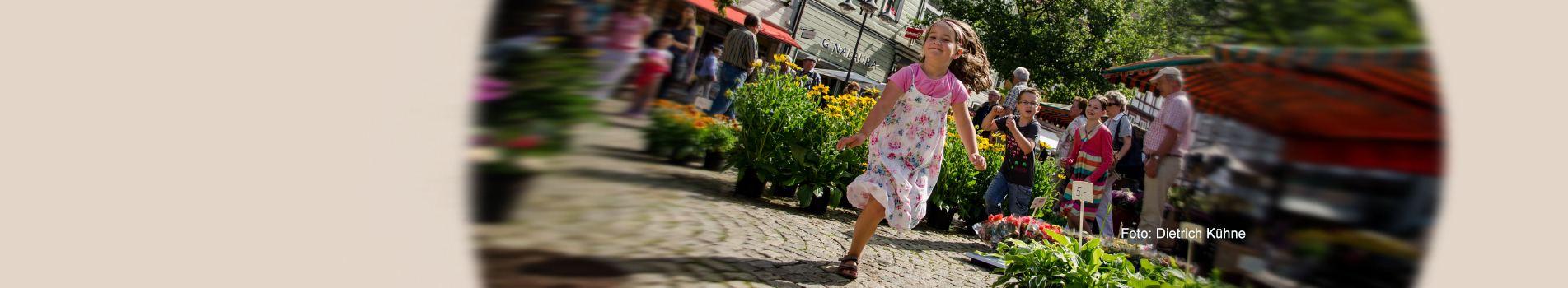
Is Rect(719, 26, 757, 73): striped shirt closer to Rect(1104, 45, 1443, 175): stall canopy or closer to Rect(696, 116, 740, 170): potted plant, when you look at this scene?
Rect(696, 116, 740, 170): potted plant

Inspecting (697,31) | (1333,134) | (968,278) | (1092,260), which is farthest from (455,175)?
(968,278)

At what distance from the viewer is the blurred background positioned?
1.80ft

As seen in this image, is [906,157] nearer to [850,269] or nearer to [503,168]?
[850,269]

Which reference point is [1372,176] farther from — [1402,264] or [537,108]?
[537,108]

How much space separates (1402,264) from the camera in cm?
64

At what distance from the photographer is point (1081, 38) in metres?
1.47

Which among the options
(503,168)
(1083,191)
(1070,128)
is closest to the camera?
(503,168)

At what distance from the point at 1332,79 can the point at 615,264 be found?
0.53 meters

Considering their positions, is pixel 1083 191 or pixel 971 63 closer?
pixel 1083 191

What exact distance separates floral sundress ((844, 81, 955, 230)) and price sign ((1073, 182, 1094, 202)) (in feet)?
1.60

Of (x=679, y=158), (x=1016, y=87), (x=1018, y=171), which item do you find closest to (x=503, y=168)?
(x=679, y=158)

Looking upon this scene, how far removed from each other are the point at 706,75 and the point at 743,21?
9 centimetres

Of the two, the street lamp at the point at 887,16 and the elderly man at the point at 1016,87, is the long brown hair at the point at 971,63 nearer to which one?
the elderly man at the point at 1016,87

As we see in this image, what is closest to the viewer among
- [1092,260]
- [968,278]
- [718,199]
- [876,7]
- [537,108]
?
[537,108]
